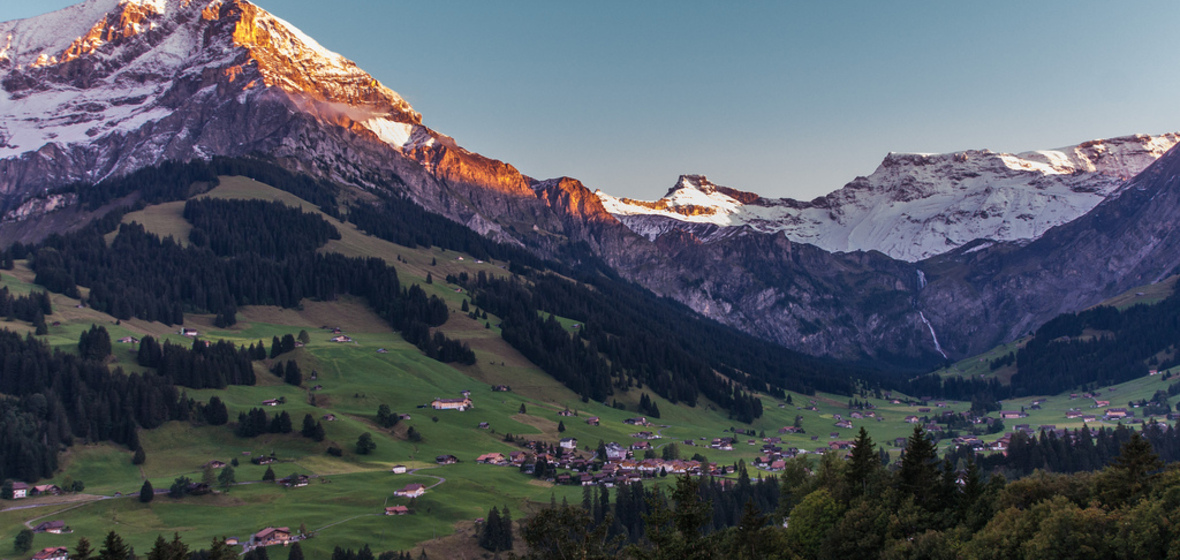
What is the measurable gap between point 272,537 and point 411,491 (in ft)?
101

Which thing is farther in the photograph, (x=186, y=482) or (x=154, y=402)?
(x=154, y=402)

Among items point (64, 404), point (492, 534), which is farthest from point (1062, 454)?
point (64, 404)

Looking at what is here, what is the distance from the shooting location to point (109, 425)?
6747 inches

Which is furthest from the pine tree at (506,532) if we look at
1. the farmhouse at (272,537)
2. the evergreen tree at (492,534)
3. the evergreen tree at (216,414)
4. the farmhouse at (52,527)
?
the evergreen tree at (216,414)

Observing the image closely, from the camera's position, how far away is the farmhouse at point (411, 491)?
151m

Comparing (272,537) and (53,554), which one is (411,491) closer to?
(272,537)

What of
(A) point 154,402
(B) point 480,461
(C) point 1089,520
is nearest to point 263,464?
(A) point 154,402

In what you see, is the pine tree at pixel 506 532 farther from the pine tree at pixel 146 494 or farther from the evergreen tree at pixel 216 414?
the evergreen tree at pixel 216 414

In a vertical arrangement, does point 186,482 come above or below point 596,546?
below

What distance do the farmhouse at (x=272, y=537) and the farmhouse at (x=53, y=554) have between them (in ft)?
77.9

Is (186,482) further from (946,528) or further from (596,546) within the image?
(946,528)

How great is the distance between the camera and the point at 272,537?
408ft

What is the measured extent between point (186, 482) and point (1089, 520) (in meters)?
136

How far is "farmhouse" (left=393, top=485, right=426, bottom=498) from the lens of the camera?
15060 centimetres
